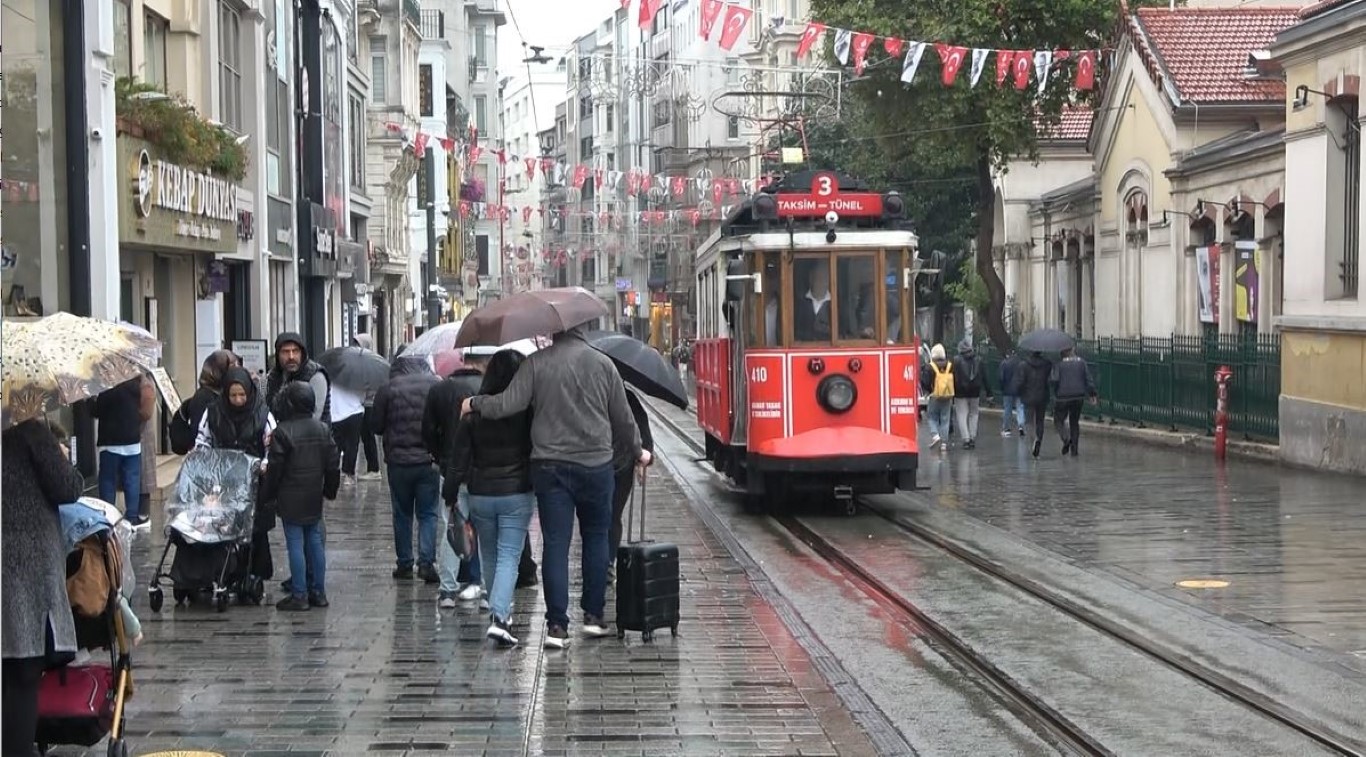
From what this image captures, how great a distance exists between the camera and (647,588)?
35.5ft

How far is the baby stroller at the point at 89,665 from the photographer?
7328 mm

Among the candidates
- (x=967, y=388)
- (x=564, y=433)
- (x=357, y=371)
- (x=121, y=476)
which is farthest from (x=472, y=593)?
(x=967, y=388)

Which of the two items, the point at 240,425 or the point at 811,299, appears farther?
the point at 811,299

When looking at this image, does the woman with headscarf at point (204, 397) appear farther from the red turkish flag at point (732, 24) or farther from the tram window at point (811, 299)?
the red turkish flag at point (732, 24)

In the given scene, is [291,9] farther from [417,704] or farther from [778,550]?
[417,704]

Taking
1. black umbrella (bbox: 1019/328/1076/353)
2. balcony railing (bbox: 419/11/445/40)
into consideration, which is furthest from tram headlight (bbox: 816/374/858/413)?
balcony railing (bbox: 419/11/445/40)

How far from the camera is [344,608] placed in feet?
40.5

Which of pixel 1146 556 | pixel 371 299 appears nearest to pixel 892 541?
pixel 1146 556

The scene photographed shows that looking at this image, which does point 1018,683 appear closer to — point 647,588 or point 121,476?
point 647,588

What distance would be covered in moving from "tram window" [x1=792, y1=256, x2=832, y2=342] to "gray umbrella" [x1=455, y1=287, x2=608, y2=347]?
7528 millimetres

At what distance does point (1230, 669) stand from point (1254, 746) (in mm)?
2010

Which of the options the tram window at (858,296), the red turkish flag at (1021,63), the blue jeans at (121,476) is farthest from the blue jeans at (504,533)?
the red turkish flag at (1021,63)

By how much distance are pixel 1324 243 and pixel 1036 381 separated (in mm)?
5579

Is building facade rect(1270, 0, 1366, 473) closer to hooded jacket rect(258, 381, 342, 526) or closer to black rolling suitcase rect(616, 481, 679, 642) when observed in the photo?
black rolling suitcase rect(616, 481, 679, 642)
